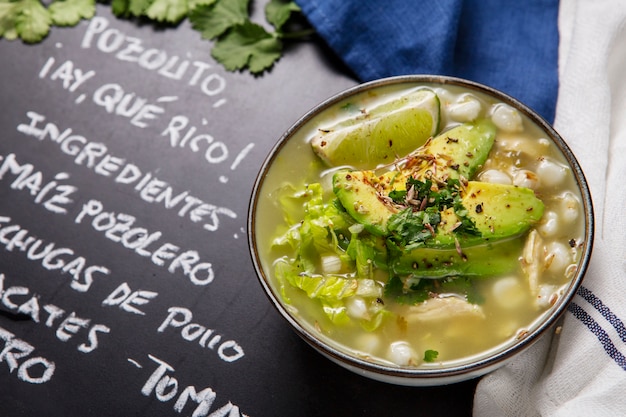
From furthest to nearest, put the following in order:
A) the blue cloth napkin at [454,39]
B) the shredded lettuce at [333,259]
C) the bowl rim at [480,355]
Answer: the blue cloth napkin at [454,39] < the shredded lettuce at [333,259] < the bowl rim at [480,355]

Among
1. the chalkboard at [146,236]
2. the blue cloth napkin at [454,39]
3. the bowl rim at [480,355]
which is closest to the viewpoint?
the bowl rim at [480,355]

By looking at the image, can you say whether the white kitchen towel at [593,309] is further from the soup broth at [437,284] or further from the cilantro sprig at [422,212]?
the cilantro sprig at [422,212]

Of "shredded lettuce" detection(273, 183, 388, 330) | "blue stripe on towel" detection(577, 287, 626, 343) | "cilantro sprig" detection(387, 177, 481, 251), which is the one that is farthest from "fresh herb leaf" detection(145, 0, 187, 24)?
"blue stripe on towel" detection(577, 287, 626, 343)

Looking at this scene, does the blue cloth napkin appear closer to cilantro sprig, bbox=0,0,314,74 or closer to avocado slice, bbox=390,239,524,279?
cilantro sprig, bbox=0,0,314,74

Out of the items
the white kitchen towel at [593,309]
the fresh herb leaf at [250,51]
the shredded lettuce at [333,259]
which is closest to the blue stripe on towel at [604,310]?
the white kitchen towel at [593,309]

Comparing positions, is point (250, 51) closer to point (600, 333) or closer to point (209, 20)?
point (209, 20)

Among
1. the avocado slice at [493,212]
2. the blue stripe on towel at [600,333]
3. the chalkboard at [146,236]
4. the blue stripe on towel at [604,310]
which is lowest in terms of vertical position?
the chalkboard at [146,236]
